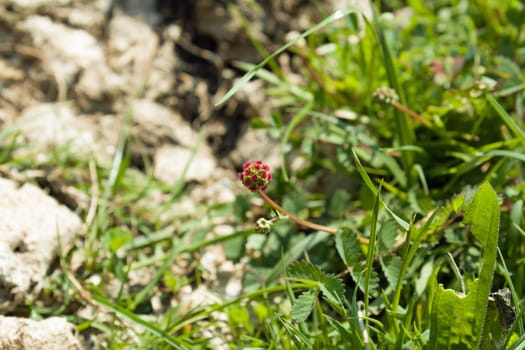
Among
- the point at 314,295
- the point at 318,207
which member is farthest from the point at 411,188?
the point at 314,295

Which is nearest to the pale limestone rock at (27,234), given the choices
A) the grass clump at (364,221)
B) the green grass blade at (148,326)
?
the grass clump at (364,221)

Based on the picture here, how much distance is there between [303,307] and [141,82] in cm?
176

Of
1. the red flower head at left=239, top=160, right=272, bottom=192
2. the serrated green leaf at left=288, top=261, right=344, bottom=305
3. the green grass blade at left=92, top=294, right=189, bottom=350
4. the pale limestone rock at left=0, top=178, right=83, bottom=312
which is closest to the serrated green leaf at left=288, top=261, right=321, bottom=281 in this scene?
the serrated green leaf at left=288, top=261, right=344, bottom=305

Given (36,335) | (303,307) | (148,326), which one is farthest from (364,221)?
(36,335)

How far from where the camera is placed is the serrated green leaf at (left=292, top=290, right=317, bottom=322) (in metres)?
1.56

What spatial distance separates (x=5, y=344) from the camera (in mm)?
1653

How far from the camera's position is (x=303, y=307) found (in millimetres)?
1573

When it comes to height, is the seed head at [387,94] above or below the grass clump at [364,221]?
above

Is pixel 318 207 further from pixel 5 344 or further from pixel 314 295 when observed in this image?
pixel 5 344

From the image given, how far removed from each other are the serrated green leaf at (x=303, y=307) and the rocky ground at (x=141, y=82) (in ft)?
3.55

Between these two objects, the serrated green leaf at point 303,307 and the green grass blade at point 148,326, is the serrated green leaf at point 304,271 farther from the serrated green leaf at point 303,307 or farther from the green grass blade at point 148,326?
the green grass blade at point 148,326

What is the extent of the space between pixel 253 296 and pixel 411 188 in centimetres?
70

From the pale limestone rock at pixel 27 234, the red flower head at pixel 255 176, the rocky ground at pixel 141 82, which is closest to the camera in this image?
the red flower head at pixel 255 176

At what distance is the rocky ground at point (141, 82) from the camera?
8.85 ft
